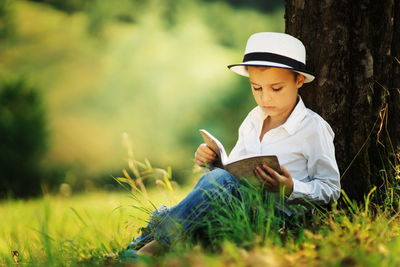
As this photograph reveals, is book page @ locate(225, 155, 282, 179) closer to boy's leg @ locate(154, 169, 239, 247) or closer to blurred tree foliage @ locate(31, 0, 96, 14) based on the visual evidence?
boy's leg @ locate(154, 169, 239, 247)

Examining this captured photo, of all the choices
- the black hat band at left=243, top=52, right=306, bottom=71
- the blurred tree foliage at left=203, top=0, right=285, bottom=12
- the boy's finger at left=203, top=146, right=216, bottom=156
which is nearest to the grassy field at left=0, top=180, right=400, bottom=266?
the boy's finger at left=203, top=146, right=216, bottom=156

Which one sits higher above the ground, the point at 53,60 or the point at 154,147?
the point at 53,60

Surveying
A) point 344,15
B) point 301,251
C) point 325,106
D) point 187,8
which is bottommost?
point 301,251

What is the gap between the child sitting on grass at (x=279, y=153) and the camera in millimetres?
2422

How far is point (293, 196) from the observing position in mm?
2482

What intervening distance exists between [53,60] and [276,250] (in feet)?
42.9

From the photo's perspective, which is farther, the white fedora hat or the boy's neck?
the boy's neck

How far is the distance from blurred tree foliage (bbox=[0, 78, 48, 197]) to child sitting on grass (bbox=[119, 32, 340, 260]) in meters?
10.6

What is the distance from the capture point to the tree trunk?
296 centimetres

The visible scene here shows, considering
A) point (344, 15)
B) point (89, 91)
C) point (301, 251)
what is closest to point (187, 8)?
point (89, 91)

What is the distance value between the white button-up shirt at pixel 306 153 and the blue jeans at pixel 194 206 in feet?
A: 0.50

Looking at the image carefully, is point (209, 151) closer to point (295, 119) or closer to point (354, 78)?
point (295, 119)

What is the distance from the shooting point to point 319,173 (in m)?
2.58

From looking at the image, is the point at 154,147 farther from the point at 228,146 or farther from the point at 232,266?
the point at 232,266
